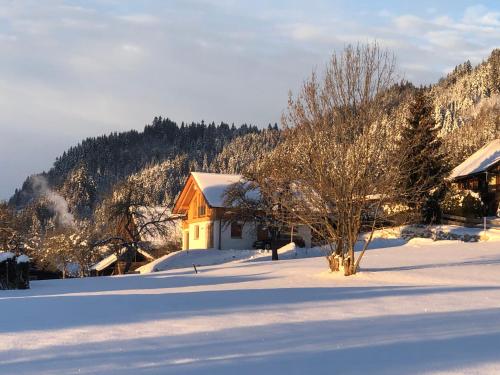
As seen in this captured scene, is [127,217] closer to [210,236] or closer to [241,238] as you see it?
[210,236]

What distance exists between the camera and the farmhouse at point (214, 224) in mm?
47688

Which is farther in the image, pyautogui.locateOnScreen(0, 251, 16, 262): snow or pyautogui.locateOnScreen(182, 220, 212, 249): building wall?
pyautogui.locateOnScreen(182, 220, 212, 249): building wall

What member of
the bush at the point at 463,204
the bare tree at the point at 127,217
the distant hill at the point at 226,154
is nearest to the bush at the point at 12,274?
the bare tree at the point at 127,217

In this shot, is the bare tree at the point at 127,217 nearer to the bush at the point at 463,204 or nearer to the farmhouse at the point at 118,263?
the farmhouse at the point at 118,263

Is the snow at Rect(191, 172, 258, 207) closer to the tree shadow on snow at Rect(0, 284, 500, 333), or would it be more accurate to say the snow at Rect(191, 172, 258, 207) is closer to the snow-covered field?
the tree shadow on snow at Rect(0, 284, 500, 333)

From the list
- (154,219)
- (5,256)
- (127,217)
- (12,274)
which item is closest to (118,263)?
(154,219)

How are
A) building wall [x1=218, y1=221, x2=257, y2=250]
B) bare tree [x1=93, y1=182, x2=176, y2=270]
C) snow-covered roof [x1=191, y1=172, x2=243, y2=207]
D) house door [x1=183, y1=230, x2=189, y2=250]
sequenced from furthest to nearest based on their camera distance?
1. house door [x1=183, y1=230, x2=189, y2=250]
2. snow-covered roof [x1=191, y1=172, x2=243, y2=207]
3. building wall [x1=218, y1=221, x2=257, y2=250]
4. bare tree [x1=93, y1=182, x2=176, y2=270]

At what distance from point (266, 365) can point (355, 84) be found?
14.6 meters

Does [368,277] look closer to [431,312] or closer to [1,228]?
[431,312]

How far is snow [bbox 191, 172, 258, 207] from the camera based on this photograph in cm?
4800

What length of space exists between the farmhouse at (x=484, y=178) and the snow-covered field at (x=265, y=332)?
117 feet

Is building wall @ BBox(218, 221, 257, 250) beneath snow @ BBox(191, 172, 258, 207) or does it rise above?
beneath

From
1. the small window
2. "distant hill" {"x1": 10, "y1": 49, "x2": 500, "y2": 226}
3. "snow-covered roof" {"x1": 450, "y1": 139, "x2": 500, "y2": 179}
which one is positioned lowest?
the small window

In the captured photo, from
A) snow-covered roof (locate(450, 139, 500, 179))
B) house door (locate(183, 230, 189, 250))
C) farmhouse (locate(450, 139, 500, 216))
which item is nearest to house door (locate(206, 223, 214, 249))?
house door (locate(183, 230, 189, 250))
